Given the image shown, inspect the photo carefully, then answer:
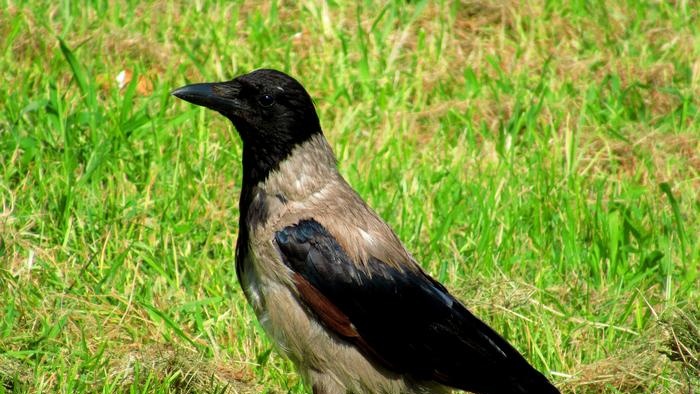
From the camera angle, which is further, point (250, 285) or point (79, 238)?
point (79, 238)

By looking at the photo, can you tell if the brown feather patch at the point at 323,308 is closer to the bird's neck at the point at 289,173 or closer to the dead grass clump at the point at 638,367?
the bird's neck at the point at 289,173

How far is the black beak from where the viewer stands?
5.06m

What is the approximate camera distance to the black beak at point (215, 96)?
16.6 feet

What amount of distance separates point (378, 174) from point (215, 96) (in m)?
1.88

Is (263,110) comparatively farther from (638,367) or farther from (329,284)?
(638,367)

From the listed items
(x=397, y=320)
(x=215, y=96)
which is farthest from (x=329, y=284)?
(x=215, y=96)

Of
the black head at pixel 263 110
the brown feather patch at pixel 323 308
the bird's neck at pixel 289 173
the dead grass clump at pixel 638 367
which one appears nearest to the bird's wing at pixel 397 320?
the brown feather patch at pixel 323 308

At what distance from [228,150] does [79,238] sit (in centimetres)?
120

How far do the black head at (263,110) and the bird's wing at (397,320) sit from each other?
0.35 metres

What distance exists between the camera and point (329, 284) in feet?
15.9

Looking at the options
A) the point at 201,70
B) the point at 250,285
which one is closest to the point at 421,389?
the point at 250,285

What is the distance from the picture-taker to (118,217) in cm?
613

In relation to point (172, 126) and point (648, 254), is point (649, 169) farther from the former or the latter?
point (172, 126)

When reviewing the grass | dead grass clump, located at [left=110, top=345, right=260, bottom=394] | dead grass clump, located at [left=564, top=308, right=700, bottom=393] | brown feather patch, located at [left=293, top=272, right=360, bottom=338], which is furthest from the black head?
dead grass clump, located at [left=564, top=308, right=700, bottom=393]
